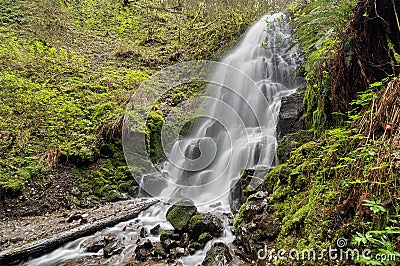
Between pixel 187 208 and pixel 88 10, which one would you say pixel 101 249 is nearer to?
pixel 187 208

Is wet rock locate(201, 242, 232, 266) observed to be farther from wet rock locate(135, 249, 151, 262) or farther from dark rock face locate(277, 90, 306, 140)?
dark rock face locate(277, 90, 306, 140)

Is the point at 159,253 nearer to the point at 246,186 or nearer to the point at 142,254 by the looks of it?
the point at 142,254

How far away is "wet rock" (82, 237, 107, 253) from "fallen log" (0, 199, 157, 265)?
256 millimetres

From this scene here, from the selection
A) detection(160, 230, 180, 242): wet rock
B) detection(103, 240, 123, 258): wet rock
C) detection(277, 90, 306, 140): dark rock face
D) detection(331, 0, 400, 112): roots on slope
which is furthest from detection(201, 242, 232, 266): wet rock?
detection(277, 90, 306, 140): dark rock face

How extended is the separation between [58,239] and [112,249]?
3.09 ft

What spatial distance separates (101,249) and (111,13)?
1427 centimetres

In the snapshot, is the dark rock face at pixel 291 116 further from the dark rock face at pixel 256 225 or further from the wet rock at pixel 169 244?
the wet rock at pixel 169 244

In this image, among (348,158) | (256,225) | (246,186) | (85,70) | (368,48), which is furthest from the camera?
(85,70)

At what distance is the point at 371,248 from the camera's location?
56.6 inches

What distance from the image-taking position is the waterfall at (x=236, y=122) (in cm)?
701

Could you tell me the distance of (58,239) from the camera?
163 inches

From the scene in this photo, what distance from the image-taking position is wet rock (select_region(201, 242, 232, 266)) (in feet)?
10.1

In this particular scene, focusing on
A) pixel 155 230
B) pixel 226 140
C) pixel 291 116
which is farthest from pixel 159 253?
pixel 226 140

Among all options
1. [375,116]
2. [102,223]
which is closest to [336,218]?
[375,116]
